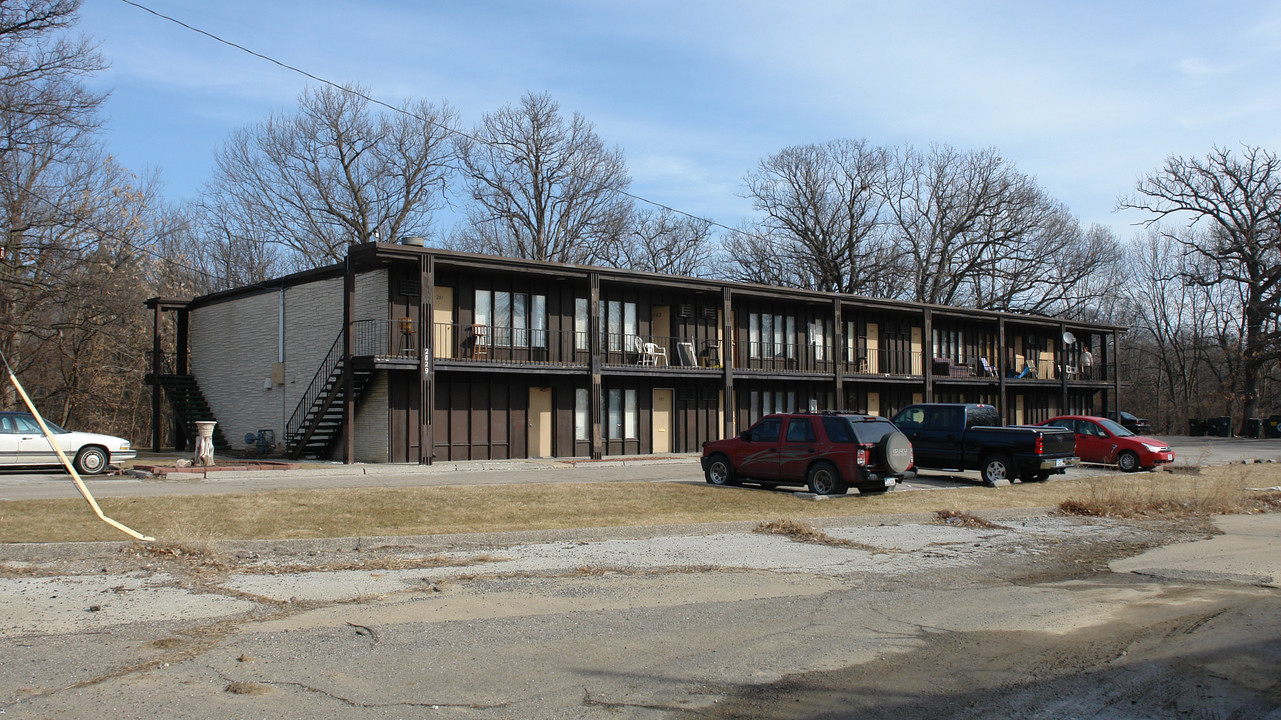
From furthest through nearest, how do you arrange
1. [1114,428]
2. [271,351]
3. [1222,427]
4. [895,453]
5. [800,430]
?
[1222,427] < [271,351] < [1114,428] < [800,430] < [895,453]

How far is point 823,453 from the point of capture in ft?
58.9

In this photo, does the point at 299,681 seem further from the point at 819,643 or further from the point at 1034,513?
the point at 1034,513

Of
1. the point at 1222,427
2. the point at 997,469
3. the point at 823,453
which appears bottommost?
the point at 997,469

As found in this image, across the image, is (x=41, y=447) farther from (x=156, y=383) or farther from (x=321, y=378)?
(x=156, y=383)

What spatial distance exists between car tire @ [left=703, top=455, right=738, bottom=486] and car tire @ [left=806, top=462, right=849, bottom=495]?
1938 millimetres

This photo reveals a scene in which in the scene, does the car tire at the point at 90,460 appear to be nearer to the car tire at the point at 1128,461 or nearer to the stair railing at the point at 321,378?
the stair railing at the point at 321,378

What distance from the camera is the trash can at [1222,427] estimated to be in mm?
50688

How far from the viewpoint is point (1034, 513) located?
52.3 feet

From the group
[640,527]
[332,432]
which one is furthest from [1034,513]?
[332,432]

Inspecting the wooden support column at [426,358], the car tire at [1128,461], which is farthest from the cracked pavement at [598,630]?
the car tire at [1128,461]

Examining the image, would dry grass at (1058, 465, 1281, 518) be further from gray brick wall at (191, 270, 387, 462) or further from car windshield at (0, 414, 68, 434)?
car windshield at (0, 414, 68, 434)

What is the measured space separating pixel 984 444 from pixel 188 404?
27415 mm

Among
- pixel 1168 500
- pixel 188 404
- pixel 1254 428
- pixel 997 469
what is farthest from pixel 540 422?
pixel 1254 428

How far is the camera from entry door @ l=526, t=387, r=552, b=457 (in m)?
30.0
